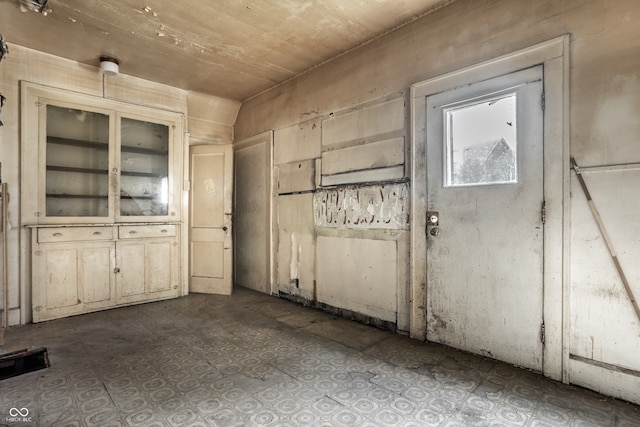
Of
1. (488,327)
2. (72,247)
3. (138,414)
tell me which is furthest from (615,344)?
(72,247)

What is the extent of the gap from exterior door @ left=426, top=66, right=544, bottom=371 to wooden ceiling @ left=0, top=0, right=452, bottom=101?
0.99m

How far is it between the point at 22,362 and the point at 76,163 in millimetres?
2284

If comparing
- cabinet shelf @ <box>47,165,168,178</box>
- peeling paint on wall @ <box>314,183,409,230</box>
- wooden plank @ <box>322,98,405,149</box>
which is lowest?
peeling paint on wall @ <box>314,183,409,230</box>

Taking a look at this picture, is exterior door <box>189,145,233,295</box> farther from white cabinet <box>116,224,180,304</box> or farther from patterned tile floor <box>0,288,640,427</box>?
patterned tile floor <box>0,288,640,427</box>

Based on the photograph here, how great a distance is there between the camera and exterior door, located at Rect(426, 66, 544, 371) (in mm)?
2355

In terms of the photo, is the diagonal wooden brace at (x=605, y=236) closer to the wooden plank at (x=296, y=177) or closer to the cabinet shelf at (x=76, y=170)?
the wooden plank at (x=296, y=177)

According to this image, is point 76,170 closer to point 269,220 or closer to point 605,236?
point 269,220

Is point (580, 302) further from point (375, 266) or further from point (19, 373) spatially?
point (19, 373)

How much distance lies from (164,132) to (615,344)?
199 inches

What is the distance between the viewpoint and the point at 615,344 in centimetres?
205

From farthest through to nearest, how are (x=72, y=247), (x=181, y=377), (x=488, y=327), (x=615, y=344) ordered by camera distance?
(x=72, y=247)
(x=488, y=327)
(x=181, y=377)
(x=615, y=344)

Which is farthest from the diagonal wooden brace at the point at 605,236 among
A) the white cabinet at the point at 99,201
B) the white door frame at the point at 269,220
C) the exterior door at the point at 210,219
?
the white cabinet at the point at 99,201

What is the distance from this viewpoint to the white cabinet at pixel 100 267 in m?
3.58

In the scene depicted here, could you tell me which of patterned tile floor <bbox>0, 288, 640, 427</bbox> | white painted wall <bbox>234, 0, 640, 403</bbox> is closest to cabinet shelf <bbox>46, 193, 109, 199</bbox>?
patterned tile floor <bbox>0, 288, 640, 427</bbox>
